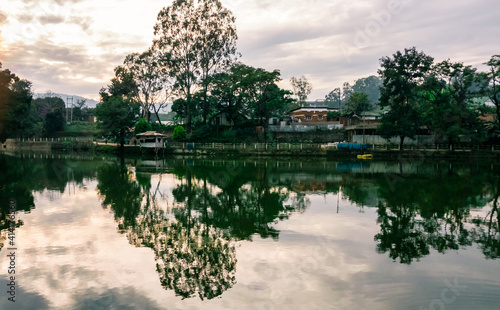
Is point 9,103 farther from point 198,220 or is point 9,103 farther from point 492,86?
point 492,86

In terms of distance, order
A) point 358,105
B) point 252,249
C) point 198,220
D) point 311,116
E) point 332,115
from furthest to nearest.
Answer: point 358,105, point 311,116, point 332,115, point 198,220, point 252,249

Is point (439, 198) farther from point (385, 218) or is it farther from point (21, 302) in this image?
point (21, 302)

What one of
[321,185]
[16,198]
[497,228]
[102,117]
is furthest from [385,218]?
[102,117]

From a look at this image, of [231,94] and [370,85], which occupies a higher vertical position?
[370,85]

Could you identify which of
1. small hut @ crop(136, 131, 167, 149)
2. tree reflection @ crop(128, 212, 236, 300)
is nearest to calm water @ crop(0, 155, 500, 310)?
tree reflection @ crop(128, 212, 236, 300)

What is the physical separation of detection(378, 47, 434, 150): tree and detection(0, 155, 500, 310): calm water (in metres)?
27.3

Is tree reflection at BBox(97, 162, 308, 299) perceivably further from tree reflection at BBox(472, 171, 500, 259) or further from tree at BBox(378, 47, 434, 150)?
tree at BBox(378, 47, 434, 150)

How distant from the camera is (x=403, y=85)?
45906 millimetres

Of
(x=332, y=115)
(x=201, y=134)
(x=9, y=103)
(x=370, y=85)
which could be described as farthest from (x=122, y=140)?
(x=370, y=85)

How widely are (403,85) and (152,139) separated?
38731mm

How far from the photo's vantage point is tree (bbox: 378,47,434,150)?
149 feet

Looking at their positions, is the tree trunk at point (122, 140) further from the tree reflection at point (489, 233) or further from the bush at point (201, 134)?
the tree reflection at point (489, 233)

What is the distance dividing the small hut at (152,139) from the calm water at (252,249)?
3403 centimetres

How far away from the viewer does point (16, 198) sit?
57.9 feet
